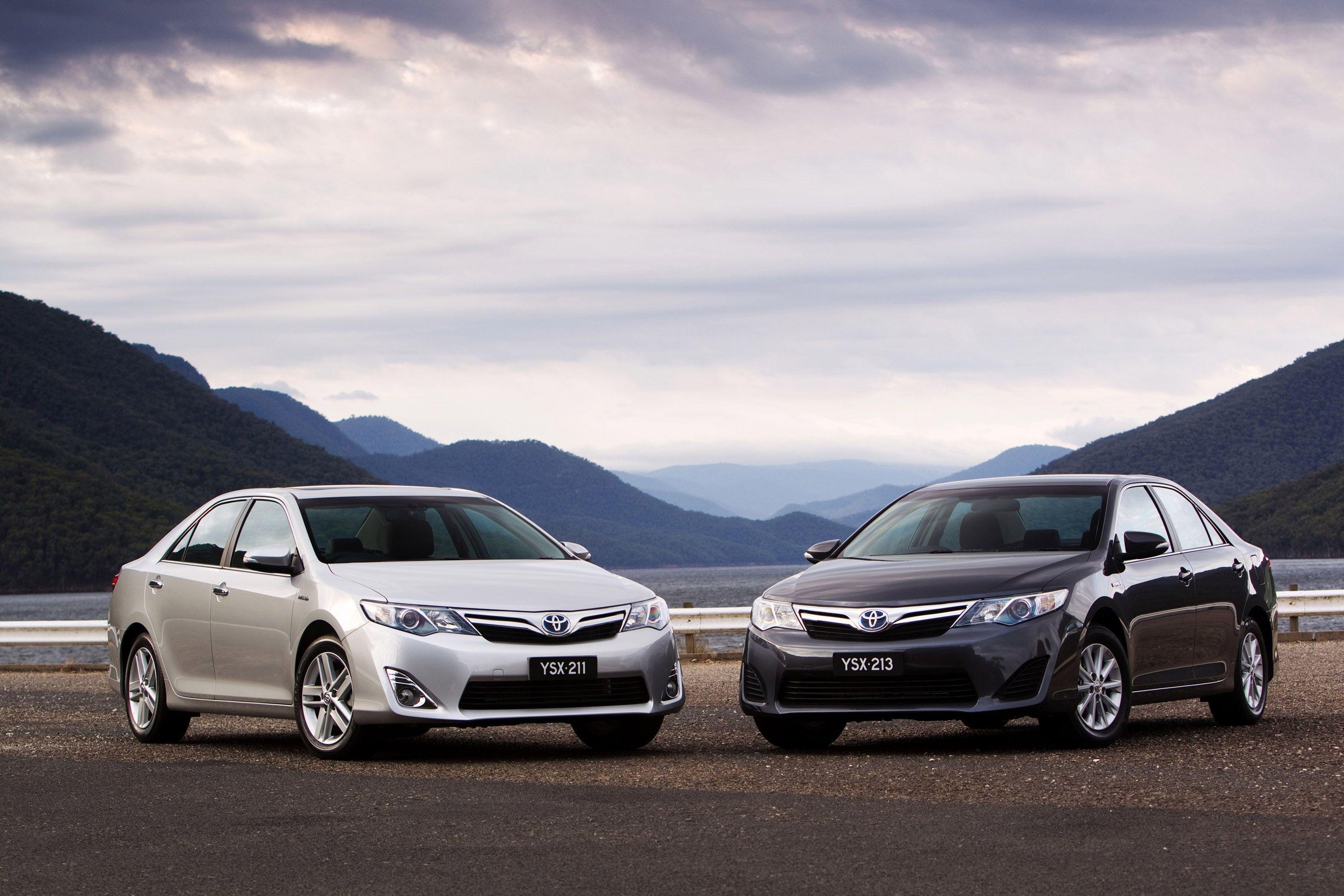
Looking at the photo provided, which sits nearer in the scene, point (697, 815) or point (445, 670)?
point (697, 815)

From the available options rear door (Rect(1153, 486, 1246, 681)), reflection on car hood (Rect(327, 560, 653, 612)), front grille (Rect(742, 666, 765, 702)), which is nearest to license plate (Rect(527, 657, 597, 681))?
reflection on car hood (Rect(327, 560, 653, 612))

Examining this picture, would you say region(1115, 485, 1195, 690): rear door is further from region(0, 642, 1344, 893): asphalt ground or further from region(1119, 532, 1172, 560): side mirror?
region(0, 642, 1344, 893): asphalt ground

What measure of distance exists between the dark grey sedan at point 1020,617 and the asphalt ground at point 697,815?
0.31 metres

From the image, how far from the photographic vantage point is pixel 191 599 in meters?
11.2

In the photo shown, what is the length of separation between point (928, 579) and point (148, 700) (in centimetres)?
543

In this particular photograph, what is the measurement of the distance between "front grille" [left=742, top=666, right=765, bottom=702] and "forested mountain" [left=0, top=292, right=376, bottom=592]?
357ft

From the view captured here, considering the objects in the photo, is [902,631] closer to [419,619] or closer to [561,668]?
[561,668]

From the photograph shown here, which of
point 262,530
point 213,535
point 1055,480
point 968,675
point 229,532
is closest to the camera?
point 968,675

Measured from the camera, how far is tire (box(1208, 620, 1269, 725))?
10953 mm

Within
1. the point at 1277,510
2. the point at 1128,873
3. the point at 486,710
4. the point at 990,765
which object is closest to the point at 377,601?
the point at 486,710

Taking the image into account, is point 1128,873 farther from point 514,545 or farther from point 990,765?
point 514,545

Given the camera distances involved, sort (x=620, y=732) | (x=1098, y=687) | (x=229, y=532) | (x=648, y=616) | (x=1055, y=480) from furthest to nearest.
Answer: (x=229, y=532)
(x=1055, y=480)
(x=620, y=732)
(x=648, y=616)
(x=1098, y=687)

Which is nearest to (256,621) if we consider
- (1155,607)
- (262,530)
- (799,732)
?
(262,530)

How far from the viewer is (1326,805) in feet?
24.2
